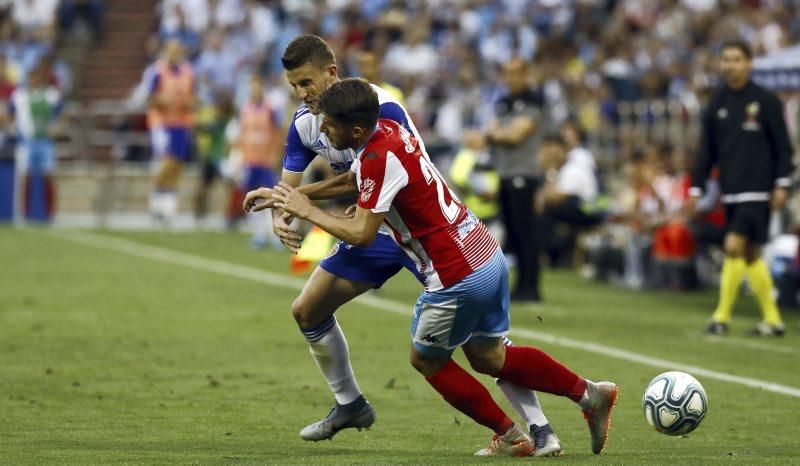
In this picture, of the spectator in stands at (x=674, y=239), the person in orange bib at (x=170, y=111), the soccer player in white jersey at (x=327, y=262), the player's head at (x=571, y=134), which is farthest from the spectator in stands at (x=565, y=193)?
the soccer player in white jersey at (x=327, y=262)

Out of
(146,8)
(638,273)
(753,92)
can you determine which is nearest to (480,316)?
(753,92)

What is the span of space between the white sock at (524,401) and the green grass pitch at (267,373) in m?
0.30

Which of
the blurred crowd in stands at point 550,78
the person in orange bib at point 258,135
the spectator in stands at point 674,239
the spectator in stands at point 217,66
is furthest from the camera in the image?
the spectator in stands at point 217,66

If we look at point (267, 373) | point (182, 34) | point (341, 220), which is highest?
point (341, 220)

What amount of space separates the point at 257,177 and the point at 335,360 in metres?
15.9

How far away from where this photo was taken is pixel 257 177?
24.0 metres

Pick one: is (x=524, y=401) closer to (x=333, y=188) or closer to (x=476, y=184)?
(x=333, y=188)

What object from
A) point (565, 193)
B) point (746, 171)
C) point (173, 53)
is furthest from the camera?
point (173, 53)

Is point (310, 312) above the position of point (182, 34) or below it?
above

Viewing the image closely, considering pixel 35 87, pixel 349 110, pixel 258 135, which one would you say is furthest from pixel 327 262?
pixel 35 87

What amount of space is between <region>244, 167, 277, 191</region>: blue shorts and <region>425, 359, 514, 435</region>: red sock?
16.6m

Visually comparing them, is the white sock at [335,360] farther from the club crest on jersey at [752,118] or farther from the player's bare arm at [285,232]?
the club crest on jersey at [752,118]

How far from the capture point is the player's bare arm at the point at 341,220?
706cm

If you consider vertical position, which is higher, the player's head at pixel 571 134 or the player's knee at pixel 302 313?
the player's knee at pixel 302 313
